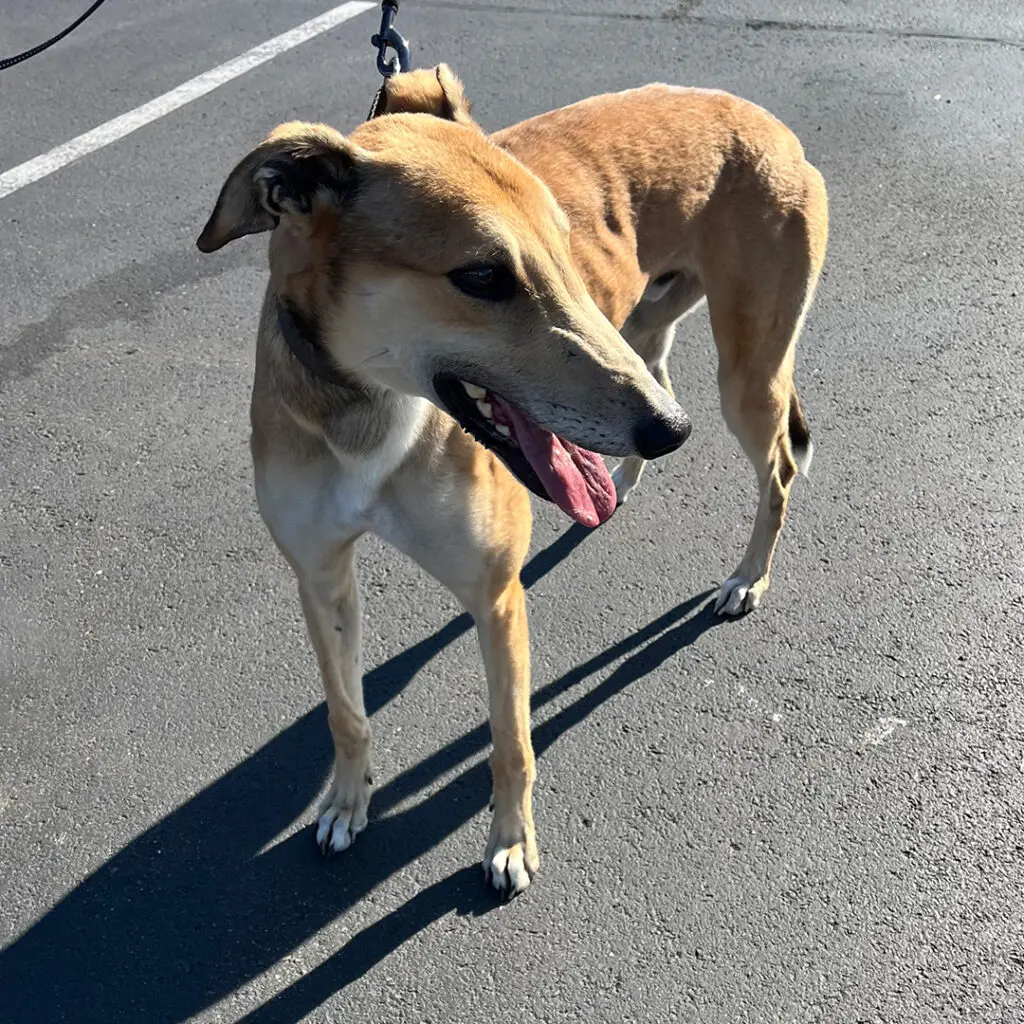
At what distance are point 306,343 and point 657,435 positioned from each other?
2.70 feet

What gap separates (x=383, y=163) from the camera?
2469 mm

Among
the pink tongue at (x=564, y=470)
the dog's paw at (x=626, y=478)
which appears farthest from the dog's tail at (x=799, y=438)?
the pink tongue at (x=564, y=470)

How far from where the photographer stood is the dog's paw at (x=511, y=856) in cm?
325

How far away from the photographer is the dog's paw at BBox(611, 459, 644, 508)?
4508 millimetres

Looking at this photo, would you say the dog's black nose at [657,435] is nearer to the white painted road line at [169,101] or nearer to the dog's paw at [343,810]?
the dog's paw at [343,810]

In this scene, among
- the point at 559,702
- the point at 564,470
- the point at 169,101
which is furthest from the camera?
the point at 169,101

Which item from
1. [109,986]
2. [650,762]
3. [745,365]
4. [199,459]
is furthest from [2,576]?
[745,365]

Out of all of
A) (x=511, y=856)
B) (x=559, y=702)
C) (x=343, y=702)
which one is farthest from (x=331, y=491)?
(x=559, y=702)

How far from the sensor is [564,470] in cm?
269

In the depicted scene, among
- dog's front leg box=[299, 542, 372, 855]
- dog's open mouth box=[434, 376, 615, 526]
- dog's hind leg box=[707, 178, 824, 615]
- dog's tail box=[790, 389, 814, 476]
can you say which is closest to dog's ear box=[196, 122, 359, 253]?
dog's open mouth box=[434, 376, 615, 526]

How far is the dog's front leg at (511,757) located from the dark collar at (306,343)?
32.4 inches

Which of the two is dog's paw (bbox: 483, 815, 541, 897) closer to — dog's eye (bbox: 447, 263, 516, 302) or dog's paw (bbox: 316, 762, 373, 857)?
dog's paw (bbox: 316, 762, 373, 857)

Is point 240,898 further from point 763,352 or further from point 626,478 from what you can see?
point 763,352

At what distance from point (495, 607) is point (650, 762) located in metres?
0.95
